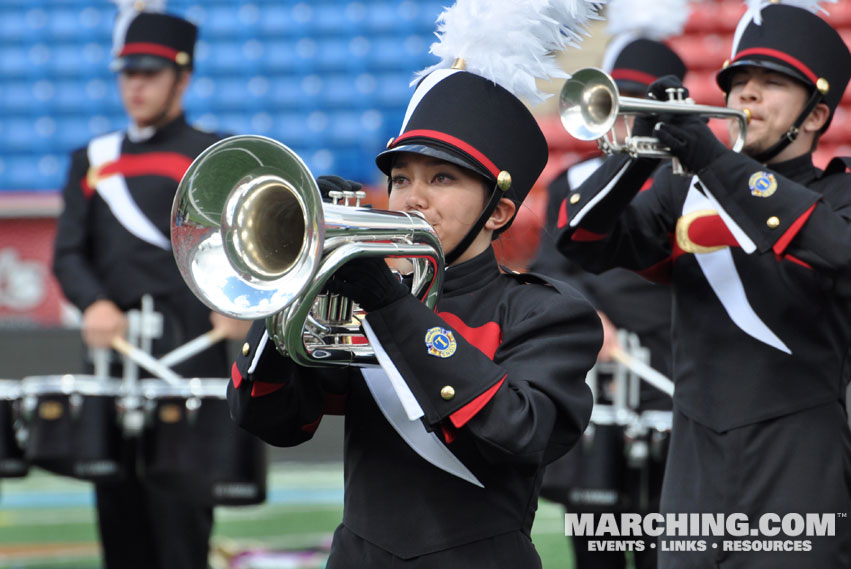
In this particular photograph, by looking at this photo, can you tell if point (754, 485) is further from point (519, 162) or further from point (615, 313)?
point (615, 313)

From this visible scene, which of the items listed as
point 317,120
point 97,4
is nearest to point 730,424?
point 317,120

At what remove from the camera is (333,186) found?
2.30 m

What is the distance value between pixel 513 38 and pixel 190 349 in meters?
2.72

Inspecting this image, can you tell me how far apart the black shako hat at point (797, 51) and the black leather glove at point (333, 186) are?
148 cm

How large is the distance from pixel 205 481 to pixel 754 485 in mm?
2358

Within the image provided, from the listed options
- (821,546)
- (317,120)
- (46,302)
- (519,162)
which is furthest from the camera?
(317,120)

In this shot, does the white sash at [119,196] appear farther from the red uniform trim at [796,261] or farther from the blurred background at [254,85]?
the blurred background at [254,85]

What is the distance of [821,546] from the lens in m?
3.07

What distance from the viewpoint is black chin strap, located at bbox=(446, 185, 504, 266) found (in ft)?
8.35

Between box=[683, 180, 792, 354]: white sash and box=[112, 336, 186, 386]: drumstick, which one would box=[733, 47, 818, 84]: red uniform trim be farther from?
box=[112, 336, 186, 386]: drumstick

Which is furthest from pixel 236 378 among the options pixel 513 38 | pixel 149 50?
pixel 149 50

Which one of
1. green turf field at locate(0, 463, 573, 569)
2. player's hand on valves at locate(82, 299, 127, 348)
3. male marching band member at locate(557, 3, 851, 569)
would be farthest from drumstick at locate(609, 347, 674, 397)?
player's hand on valves at locate(82, 299, 127, 348)

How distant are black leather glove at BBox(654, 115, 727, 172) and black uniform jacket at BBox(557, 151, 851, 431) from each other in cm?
3

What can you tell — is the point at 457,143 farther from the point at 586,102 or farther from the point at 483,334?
the point at 586,102
